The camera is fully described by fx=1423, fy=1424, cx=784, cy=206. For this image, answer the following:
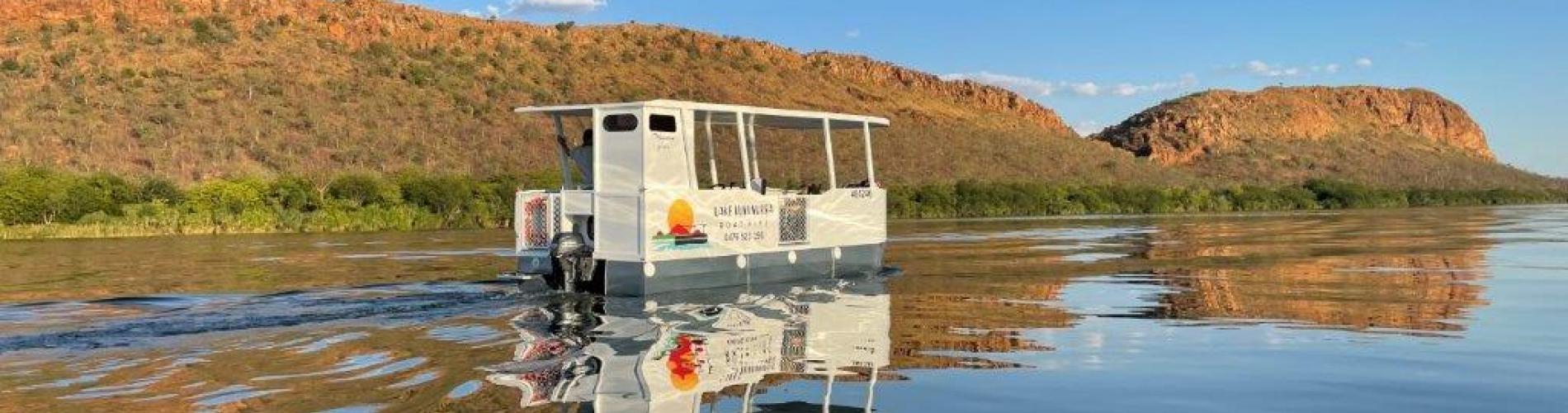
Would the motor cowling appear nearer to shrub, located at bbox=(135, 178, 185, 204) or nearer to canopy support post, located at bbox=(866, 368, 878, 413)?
canopy support post, located at bbox=(866, 368, 878, 413)

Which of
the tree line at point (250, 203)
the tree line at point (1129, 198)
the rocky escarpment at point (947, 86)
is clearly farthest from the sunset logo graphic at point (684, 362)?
the rocky escarpment at point (947, 86)

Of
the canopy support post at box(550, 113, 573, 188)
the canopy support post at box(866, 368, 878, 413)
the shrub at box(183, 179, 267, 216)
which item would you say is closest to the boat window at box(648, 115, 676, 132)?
the canopy support post at box(550, 113, 573, 188)

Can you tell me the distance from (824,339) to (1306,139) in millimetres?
133002

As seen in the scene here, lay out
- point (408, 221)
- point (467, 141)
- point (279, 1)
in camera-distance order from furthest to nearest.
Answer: point (279, 1) < point (467, 141) < point (408, 221)

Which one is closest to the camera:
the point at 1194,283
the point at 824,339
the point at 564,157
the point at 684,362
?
the point at 684,362

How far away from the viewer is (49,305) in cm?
1641

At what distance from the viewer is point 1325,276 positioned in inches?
809

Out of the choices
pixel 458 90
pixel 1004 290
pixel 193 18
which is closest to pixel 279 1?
pixel 193 18

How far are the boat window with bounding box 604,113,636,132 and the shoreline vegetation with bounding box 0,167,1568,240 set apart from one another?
96.5 ft

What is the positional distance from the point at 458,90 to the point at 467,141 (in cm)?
907

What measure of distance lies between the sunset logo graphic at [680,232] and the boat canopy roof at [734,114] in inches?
48.9

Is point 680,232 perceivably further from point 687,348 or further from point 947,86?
point 947,86

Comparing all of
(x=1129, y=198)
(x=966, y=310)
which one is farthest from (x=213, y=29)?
(x=966, y=310)

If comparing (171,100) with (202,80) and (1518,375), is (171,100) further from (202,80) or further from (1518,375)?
(1518,375)
